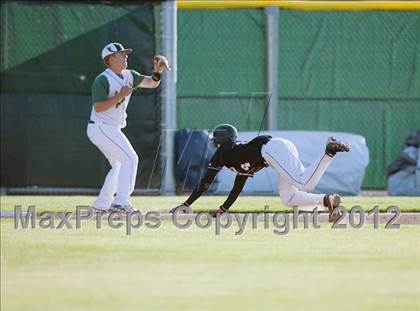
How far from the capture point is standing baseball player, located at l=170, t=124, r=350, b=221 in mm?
11664

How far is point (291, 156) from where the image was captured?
11875 millimetres

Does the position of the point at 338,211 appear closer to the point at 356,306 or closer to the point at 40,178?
the point at 356,306

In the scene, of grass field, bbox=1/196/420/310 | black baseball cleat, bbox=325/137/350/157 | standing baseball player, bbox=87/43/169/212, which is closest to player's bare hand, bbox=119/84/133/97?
standing baseball player, bbox=87/43/169/212

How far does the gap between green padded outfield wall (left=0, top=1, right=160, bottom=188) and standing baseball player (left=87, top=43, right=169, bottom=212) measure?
5.55m

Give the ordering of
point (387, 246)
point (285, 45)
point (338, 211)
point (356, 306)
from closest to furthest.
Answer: point (356, 306), point (387, 246), point (338, 211), point (285, 45)

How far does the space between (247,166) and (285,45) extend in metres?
7.87

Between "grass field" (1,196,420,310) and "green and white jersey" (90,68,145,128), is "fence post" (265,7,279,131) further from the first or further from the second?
"grass field" (1,196,420,310)

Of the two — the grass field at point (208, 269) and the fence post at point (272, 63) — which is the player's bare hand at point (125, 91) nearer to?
the grass field at point (208, 269)

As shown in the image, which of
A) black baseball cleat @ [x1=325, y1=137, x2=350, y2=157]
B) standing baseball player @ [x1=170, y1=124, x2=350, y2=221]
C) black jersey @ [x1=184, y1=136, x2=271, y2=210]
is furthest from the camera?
black jersey @ [x1=184, y1=136, x2=271, y2=210]

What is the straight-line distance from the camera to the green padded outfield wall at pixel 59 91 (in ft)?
59.7

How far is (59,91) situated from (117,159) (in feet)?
20.0

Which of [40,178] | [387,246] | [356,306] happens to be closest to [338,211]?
[387,246]

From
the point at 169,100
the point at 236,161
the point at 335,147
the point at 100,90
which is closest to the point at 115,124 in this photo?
the point at 100,90

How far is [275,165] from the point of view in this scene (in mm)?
11812
